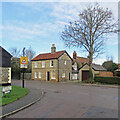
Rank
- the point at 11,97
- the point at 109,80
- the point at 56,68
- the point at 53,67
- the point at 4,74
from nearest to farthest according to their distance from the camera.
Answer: the point at 11,97
the point at 4,74
the point at 109,80
the point at 56,68
the point at 53,67

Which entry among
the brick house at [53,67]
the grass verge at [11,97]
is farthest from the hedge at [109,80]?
the grass verge at [11,97]

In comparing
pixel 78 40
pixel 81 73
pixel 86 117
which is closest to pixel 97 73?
pixel 81 73

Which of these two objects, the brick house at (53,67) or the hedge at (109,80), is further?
the brick house at (53,67)

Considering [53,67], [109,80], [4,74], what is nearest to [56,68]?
[53,67]

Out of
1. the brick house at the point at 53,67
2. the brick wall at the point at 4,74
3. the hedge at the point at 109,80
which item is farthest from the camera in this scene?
the brick house at the point at 53,67

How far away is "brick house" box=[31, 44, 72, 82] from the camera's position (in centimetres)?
3002

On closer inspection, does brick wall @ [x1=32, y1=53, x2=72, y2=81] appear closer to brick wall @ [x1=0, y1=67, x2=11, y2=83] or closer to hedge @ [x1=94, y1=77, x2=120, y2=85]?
hedge @ [x1=94, y1=77, x2=120, y2=85]

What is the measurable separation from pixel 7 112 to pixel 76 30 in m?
20.5

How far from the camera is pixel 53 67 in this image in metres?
30.4

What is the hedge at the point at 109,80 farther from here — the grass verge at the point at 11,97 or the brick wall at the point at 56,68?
the grass verge at the point at 11,97

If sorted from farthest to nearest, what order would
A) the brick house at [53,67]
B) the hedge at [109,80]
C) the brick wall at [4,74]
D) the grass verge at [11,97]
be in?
the brick house at [53,67] < the hedge at [109,80] < the brick wall at [4,74] < the grass verge at [11,97]

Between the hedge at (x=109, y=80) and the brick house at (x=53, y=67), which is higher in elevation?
the brick house at (x=53, y=67)

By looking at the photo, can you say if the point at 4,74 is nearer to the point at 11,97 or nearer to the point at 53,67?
the point at 11,97

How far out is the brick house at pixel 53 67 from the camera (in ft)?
98.5
